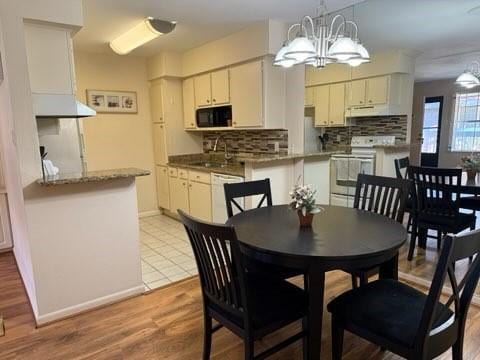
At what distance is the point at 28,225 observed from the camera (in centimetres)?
218

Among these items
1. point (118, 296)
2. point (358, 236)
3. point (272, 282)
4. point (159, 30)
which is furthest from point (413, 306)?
point (159, 30)

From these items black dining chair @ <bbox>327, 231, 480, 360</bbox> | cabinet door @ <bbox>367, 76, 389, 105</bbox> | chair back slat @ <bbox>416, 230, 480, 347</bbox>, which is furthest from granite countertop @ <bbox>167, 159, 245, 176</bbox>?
chair back slat @ <bbox>416, 230, 480, 347</bbox>

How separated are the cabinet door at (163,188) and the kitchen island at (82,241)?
2.40 metres

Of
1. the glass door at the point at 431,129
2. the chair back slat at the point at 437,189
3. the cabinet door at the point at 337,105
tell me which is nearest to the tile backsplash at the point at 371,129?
the cabinet door at the point at 337,105

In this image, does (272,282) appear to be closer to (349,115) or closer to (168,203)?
(349,115)

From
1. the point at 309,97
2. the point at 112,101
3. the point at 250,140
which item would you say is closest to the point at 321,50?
the point at 309,97

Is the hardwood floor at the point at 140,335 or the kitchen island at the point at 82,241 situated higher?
the kitchen island at the point at 82,241

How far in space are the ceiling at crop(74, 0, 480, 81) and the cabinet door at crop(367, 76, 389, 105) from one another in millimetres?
295

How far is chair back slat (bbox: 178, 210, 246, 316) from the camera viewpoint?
1.39 metres

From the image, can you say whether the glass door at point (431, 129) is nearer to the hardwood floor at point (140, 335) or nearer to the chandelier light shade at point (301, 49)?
the hardwood floor at point (140, 335)

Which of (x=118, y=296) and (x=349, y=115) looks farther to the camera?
(x=349, y=115)

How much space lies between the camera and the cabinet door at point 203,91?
4.42 metres

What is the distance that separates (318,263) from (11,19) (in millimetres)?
2388

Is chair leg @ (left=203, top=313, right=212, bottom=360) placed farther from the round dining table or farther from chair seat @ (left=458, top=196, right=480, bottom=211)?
chair seat @ (left=458, top=196, right=480, bottom=211)
